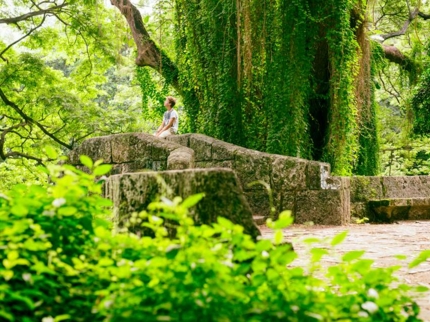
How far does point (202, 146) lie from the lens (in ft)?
26.5

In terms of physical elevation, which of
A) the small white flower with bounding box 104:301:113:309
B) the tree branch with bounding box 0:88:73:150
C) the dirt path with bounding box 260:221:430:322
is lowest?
the dirt path with bounding box 260:221:430:322

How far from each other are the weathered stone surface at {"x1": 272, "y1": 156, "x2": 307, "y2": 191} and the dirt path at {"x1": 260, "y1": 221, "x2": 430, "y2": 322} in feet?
1.90

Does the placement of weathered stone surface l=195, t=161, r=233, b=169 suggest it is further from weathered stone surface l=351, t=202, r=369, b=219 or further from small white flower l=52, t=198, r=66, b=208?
small white flower l=52, t=198, r=66, b=208

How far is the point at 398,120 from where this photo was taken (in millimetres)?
20312

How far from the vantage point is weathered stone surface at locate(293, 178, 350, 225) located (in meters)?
7.14

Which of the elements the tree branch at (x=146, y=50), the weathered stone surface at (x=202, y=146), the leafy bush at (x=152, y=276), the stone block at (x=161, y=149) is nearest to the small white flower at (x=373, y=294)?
the leafy bush at (x=152, y=276)

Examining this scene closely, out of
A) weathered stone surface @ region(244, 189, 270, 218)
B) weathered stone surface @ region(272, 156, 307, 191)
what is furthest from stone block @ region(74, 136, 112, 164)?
weathered stone surface @ region(272, 156, 307, 191)

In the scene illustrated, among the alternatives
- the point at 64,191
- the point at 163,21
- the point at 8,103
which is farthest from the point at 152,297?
the point at 8,103

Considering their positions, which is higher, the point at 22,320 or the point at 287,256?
the point at 287,256

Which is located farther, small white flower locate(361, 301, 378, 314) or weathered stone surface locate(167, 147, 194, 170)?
weathered stone surface locate(167, 147, 194, 170)

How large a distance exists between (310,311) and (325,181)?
18.9 ft

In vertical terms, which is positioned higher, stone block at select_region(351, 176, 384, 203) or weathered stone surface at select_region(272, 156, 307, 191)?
weathered stone surface at select_region(272, 156, 307, 191)

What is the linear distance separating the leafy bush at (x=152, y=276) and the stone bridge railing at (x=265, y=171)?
4.68 meters

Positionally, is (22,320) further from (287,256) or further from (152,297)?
(287,256)
